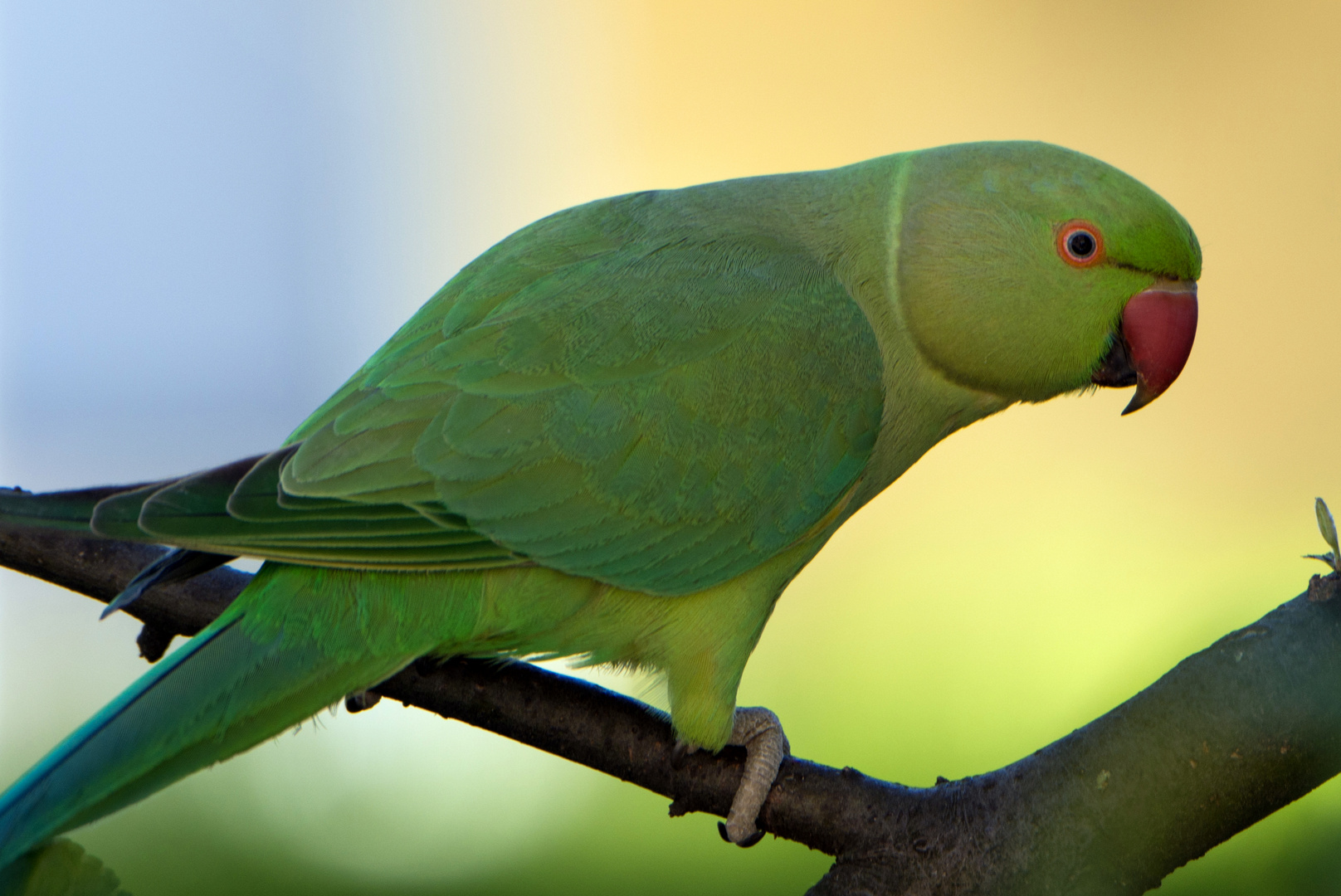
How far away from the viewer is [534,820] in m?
3.20

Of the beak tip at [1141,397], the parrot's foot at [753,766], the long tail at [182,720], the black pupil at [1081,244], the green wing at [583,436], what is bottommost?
the parrot's foot at [753,766]

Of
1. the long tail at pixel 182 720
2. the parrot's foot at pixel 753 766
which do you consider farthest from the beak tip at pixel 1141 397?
the long tail at pixel 182 720

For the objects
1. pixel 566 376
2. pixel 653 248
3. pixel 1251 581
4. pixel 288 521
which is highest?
pixel 653 248

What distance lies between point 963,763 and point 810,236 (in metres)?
1.98

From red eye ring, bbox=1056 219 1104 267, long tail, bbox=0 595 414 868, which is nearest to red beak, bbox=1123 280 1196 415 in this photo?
red eye ring, bbox=1056 219 1104 267

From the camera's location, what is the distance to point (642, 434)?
1.57 metres

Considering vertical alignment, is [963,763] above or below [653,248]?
below

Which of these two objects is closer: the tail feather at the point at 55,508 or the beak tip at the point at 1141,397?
the tail feather at the point at 55,508

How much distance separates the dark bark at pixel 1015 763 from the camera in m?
1.26

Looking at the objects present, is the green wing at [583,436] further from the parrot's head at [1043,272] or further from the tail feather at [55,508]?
the parrot's head at [1043,272]

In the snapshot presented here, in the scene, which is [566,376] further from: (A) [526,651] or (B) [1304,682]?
(B) [1304,682]

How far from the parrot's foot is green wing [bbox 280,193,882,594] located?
262 mm

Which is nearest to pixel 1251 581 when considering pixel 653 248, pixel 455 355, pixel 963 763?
pixel 963 763

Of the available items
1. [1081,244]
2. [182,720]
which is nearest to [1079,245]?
[1081,244]
